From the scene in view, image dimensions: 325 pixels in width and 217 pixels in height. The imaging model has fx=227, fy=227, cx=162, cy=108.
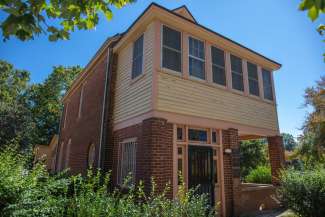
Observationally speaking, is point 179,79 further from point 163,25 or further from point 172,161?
point 172,161

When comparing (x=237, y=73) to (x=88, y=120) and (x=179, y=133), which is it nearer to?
(x=179, y=133)

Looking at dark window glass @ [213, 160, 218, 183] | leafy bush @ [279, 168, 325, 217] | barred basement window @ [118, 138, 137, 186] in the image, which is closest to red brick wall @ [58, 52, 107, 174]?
barred basement window @ [118, 138, 137, 186]

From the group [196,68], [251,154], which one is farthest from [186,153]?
[251,154]

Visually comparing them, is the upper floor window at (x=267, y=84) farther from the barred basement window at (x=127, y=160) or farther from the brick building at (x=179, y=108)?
the barred basement window at (x=127, y=160)

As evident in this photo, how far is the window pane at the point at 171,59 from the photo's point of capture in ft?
25.1

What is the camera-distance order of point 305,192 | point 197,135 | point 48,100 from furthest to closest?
point 48,100 → point 197,135 → point 305,192

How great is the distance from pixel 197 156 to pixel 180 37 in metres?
4.26

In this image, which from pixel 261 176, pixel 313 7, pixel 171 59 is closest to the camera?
pixel 313 7

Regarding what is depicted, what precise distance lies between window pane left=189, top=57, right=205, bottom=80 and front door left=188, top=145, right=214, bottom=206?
2663 millimetres

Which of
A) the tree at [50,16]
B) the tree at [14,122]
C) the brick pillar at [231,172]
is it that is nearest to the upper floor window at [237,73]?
the brick pillar at [231,172]

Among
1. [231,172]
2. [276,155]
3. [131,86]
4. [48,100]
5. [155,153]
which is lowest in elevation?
[231,172]

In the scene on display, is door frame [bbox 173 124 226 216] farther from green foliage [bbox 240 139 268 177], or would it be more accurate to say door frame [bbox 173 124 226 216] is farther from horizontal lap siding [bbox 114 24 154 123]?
green foliage [bbox 240 139 268 177]

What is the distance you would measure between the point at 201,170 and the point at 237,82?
14.5 ft

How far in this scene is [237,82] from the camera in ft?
32.7
